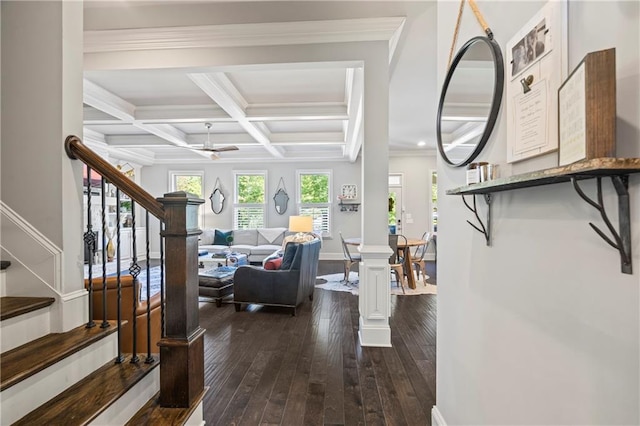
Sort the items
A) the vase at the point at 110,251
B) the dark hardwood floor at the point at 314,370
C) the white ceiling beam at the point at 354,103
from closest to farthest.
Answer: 1. the dark hardwood floor at the point at 314,370
2. the white ceiling beam at the point at 354,103
3. the vase at the point at 110,251

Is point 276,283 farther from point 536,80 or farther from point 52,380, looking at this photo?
point 536,80

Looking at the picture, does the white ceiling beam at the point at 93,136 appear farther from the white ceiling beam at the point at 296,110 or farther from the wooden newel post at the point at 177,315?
the wooden newel post at the point at 177,315

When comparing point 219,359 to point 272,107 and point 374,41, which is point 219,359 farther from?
point 272,107

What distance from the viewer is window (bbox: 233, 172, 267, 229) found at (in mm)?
8141

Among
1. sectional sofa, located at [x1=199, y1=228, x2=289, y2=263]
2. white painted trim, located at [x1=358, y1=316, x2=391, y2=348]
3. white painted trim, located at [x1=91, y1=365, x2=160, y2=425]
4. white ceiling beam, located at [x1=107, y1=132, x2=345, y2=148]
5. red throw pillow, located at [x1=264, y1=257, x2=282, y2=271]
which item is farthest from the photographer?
sectional sofa, located at [x1=199, y1=228, x2=289, y2=263]

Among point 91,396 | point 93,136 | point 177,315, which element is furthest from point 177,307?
point 93,136

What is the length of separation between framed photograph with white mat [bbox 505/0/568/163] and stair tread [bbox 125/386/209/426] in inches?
70.6

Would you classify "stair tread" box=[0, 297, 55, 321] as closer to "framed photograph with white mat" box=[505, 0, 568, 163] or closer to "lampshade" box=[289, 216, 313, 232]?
"framed photograph with white mat" box=[505, 0, 568, 163]

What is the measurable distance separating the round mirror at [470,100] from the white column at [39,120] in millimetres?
1992

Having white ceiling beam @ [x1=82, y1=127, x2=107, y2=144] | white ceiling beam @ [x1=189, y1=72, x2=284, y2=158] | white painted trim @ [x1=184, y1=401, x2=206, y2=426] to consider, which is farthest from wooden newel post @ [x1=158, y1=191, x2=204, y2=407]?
white ceiling beam @ [x1=82, y1=127, x2=107, y2=144]

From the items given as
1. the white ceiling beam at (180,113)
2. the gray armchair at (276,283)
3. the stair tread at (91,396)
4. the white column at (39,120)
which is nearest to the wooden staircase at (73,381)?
the stair tread at (91,396)

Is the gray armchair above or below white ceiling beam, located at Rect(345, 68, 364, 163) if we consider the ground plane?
below

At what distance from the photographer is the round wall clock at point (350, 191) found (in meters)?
7.91

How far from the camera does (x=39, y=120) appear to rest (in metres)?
1.49
